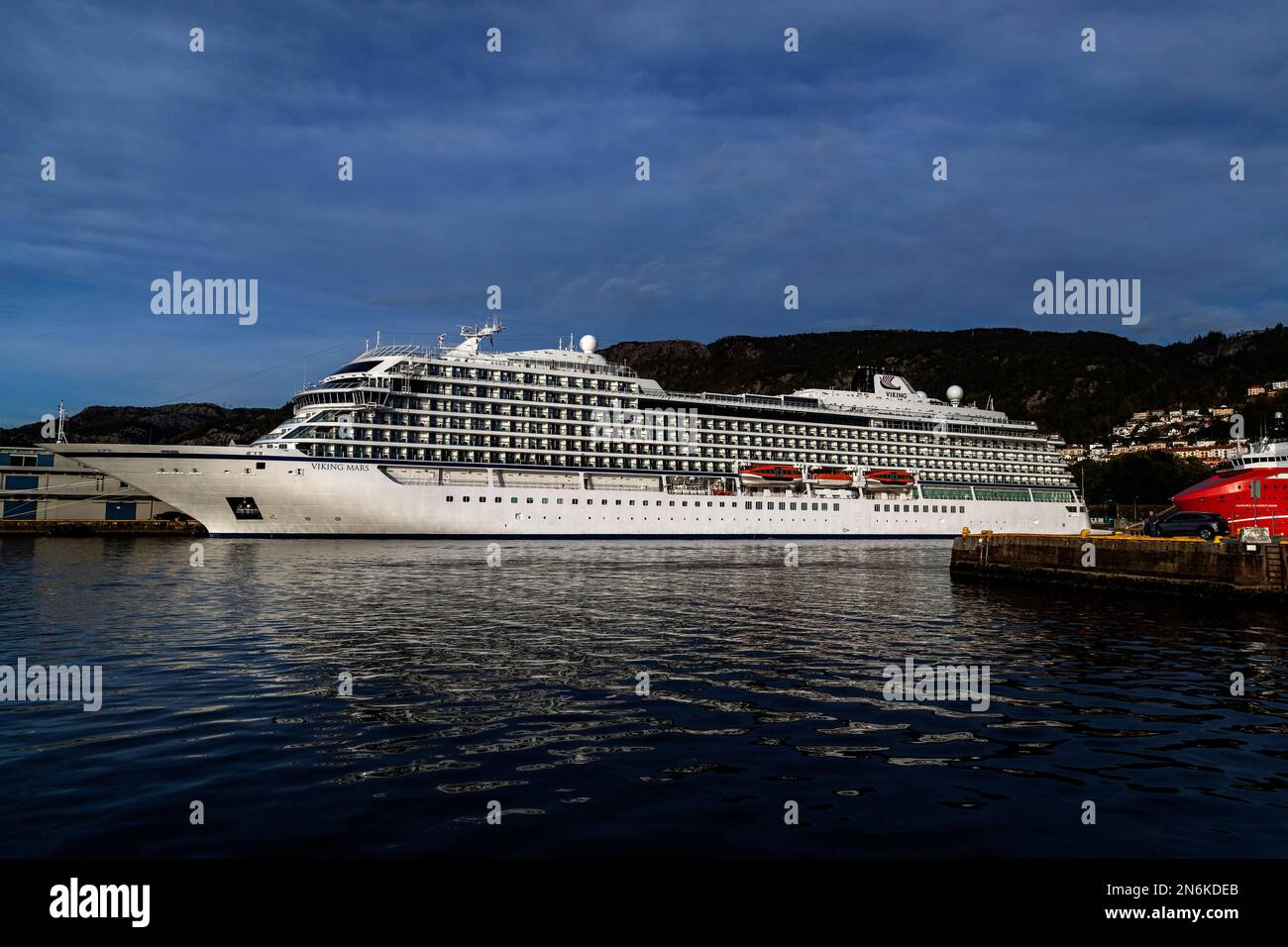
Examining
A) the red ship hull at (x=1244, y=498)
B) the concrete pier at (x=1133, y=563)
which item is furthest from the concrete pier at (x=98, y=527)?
the red ship hull at (x=1244, y=498)

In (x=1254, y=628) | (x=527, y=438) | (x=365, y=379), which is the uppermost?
(x=365, y=379)

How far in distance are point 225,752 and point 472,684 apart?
520cm

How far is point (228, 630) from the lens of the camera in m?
22.2

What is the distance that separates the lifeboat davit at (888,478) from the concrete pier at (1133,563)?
42.1 m

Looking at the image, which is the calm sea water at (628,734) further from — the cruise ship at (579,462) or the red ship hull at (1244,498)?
the cruise ship at (579,462)

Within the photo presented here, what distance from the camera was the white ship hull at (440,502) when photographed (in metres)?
62.9

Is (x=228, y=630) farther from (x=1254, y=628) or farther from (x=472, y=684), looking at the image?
(x=1254, y=628)

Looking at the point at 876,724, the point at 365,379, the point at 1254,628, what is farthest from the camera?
the point at 365,379

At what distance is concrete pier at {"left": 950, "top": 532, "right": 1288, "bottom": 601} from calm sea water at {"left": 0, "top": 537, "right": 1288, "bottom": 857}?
17.0 ft

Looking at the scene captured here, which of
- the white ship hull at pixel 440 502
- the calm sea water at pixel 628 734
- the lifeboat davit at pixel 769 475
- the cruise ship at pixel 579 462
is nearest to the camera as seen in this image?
the calm sea water at pixel 628 734

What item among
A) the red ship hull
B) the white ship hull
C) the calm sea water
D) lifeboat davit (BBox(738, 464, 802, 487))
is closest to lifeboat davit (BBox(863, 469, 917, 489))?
the white ship hull

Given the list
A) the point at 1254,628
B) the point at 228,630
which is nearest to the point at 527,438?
the point at 228,630

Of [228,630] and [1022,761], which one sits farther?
[228,630]

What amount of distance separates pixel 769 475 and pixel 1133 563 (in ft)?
156
